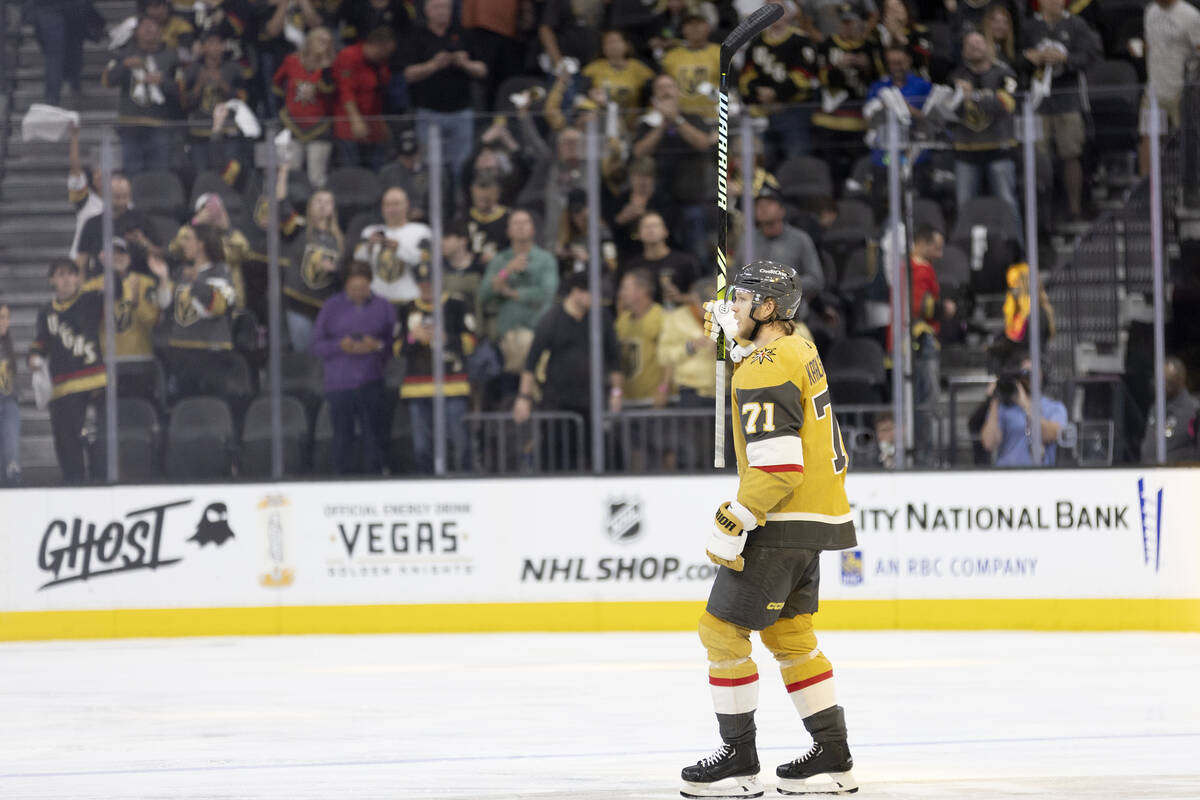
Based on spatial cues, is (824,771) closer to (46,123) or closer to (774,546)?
(774,546)

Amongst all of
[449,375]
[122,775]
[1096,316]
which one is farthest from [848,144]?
[122,775]

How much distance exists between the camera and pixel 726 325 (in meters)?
5.71

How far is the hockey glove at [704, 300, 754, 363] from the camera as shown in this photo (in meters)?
5.71

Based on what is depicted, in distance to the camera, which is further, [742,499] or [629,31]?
[629,31]

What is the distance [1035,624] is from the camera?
10.7 meters

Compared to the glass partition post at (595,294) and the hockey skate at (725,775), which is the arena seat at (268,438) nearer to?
the glass partition post at (595,294)

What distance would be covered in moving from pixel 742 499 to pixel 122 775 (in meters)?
2.35

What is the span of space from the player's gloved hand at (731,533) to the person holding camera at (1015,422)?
5.66 meters

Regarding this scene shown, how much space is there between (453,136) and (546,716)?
15.4 feet

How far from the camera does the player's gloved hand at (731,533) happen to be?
17.8 ft

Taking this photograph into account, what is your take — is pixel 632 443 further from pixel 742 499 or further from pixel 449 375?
pixel 742 499

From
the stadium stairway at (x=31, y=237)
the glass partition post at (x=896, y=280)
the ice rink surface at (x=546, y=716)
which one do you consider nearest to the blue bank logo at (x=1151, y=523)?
the ice rink surface at (x=546, y=716)

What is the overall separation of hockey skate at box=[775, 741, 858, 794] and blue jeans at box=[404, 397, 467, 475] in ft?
18.7

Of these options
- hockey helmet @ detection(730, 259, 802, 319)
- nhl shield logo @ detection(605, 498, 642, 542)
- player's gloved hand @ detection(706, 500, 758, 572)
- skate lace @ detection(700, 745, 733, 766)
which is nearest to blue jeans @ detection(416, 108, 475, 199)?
nhl shield logo @ detection(605, 498, 642, 542)
